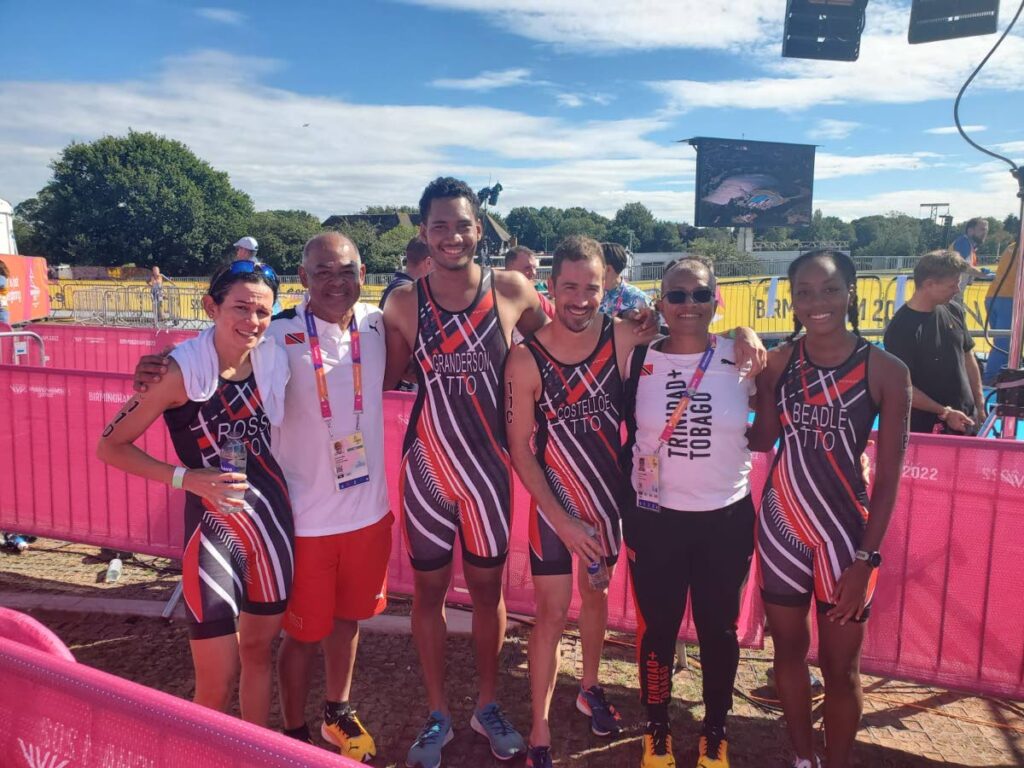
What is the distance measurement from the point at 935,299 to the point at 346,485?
3913mm

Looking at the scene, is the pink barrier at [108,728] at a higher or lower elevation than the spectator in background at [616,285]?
lower

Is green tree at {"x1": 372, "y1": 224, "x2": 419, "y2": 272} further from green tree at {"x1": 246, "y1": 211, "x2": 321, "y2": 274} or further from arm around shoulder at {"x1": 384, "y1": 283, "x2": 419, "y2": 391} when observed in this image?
arm around shoulder at {"x1": 384, "y1": 283, "x2": 419, "y2": 391}

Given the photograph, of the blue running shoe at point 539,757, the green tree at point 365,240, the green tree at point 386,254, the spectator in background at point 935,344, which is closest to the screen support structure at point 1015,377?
the spectator in background at point 935,344

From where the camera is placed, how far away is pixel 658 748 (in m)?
2.98

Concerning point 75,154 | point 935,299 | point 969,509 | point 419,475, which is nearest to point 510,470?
point 419,475

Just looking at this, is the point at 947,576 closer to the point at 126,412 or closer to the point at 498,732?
the point at 498,732

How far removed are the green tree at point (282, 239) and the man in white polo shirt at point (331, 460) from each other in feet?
157

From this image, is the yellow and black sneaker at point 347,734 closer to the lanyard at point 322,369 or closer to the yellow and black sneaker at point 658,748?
the yellow and black sneaker at point 658,748

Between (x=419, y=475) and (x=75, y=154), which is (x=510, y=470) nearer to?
(x=419, y=475)

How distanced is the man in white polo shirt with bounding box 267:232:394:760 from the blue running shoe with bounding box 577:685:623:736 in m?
1.00

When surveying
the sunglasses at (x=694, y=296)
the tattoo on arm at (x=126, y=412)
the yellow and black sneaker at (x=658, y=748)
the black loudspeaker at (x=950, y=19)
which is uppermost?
the black loudspeaker at (x=950, y=19)

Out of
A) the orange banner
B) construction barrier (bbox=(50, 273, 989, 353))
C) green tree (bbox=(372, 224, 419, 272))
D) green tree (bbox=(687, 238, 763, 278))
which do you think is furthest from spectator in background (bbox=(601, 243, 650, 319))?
green tree (bbox=(372, 224, 419, 272))

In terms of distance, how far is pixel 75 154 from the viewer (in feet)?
185

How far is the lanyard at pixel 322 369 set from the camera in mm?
2889
